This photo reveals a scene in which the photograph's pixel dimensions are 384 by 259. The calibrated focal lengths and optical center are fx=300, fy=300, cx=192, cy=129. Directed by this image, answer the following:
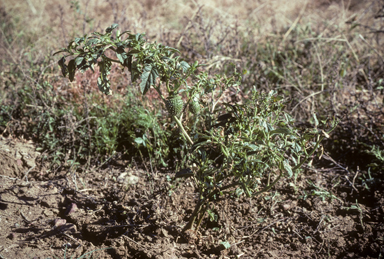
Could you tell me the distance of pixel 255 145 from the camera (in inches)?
54.9

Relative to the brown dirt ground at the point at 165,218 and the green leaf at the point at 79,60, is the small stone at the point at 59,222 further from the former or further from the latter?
the green leaf at the point at 79,60

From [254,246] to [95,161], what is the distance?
1.39 m

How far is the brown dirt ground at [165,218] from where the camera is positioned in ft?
5.94

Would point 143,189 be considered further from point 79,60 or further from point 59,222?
point 79,60

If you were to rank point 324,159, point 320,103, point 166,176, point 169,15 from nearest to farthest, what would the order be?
point 166,176 → point 324,159 → point 320,103 → point 169,15

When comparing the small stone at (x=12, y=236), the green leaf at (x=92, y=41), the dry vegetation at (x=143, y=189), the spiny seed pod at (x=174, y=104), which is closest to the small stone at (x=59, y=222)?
the dry vegetation at (x=143, y=189)

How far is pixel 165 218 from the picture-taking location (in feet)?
6.61

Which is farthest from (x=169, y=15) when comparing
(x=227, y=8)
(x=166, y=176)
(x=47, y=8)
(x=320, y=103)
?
(x=166, y=176)

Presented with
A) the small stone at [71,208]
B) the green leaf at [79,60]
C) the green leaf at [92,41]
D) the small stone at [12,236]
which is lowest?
the small stone at [12,236]

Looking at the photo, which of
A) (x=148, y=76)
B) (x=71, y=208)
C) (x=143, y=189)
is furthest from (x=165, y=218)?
(x=148, y=76)

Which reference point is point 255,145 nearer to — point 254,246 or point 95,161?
point 254,246

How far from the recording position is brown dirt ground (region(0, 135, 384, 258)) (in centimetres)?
181

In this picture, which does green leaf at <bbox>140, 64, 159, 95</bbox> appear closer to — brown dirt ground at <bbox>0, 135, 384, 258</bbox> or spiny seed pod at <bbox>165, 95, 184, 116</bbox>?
spiny seed pod at <bbox>165, 95, 184, 116</bbox>

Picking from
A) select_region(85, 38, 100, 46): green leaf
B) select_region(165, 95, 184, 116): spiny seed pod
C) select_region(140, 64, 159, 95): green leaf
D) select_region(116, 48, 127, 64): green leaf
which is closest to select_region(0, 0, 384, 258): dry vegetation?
select_region(165, 95, 184, 116): spiny seed pod
